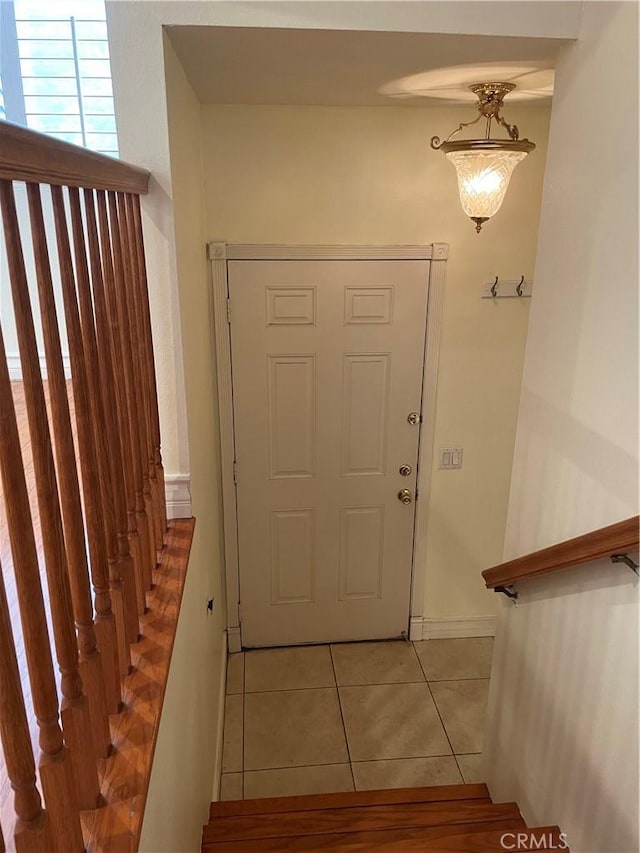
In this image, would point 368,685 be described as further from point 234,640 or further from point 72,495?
point 72,495

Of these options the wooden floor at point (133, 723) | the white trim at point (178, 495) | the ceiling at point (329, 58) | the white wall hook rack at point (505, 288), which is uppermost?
the ceiling at point (329, 58)

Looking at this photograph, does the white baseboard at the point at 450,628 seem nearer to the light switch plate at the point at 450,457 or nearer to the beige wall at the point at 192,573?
the light switch plate at the point at 450,457

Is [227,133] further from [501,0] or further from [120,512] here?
[120,512]

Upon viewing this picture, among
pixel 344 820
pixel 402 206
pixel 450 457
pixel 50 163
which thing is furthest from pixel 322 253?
pixel 344 820

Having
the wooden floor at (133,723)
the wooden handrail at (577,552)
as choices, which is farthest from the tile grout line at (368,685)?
the wooden floor at (133,723)

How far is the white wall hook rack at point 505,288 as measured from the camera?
116 inches

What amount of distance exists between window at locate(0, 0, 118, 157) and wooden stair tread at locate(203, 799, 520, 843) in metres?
2.62

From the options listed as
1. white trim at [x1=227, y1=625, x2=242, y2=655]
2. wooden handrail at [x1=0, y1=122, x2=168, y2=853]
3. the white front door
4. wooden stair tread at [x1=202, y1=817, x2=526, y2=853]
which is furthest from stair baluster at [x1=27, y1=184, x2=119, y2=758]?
white trim at [x1=227, y1=625, x2=242, y2=655]

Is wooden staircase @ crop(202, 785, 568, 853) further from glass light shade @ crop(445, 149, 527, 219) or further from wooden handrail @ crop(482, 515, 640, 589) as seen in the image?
glass light shade @ crop(445, 149, 527, 219)

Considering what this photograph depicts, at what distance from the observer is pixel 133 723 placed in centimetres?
115

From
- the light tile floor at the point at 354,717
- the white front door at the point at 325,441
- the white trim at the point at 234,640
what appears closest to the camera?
the light tile floor at the point at 354,717

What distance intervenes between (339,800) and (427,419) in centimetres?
174

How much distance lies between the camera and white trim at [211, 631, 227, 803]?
2582 mm

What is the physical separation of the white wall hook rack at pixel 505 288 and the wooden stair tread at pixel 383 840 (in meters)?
2.17
